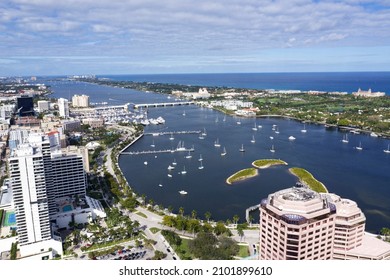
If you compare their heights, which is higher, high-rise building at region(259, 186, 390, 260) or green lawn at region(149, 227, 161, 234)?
high-rise building at region(259, 186, 390, 260)

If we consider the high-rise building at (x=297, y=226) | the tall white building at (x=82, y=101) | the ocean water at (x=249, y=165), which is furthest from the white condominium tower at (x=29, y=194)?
the tall white building at (x=82, y=101)

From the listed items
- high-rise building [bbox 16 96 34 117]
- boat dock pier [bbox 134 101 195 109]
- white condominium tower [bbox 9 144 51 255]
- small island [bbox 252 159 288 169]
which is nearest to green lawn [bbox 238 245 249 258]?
white condominium tower [bbox 9 144 51 255]

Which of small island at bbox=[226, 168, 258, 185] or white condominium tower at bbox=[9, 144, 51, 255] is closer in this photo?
white condominium tower at bbox=[9, 144, 51, 255]

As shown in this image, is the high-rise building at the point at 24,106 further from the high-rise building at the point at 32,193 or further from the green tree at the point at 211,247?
the green tree at the point at 211,247

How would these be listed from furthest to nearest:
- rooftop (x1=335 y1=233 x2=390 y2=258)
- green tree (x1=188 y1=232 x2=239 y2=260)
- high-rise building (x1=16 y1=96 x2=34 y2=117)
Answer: high-rise building (x1=16 y1=96 x2=34 y2=117), green tree (x1=188 y1=232 x2=239 y2=260), rooftop (x1=335 y1=233 x2=390 y2=258)

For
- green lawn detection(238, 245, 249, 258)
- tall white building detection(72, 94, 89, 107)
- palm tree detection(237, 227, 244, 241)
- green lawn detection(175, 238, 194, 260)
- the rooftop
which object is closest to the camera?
the rooftop

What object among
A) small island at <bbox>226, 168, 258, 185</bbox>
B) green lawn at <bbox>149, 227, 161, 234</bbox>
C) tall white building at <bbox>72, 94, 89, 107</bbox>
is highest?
tall white building at <bbox>72, 94, 89, 107</bbox>

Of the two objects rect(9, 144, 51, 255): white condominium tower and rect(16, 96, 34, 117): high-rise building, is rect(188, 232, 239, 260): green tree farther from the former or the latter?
rect(16, 96, 34, 117): high-rise building

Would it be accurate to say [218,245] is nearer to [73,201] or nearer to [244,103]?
[73,201]
